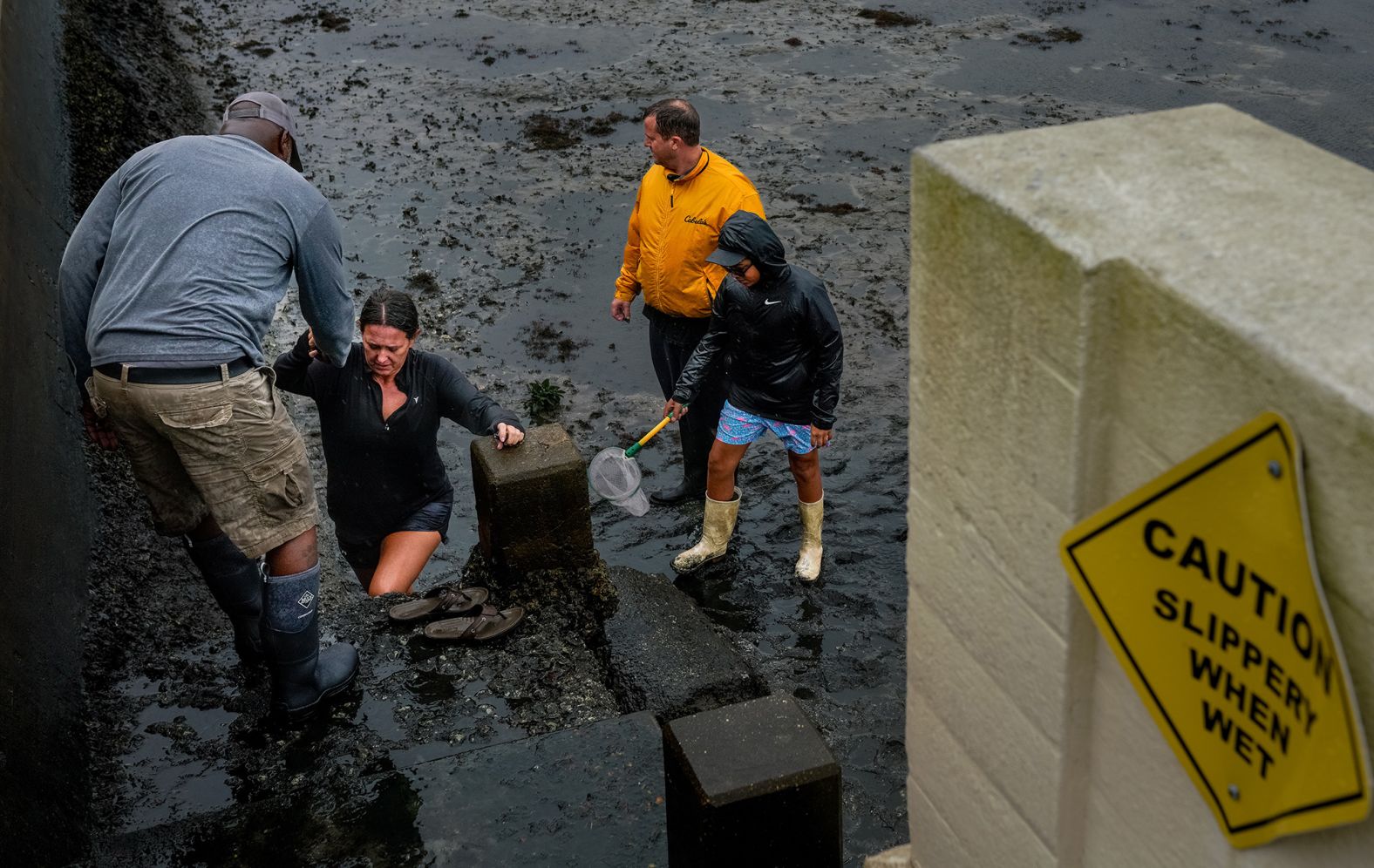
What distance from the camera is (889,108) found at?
12711 mm

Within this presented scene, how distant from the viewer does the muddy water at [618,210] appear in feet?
16.9

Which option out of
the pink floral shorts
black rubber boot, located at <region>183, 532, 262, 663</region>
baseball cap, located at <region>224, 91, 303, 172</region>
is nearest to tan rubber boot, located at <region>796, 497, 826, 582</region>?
the pink floral shorts

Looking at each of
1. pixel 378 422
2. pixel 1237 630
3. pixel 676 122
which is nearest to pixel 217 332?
pixel 378 422

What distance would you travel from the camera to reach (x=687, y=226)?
6.84 meters

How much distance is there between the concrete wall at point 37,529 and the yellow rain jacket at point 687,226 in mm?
3176

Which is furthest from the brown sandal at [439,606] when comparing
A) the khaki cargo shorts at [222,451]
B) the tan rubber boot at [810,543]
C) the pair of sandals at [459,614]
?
the tan rubber boot at [810,543]

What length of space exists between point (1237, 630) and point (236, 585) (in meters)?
4.26

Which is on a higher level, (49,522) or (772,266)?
(772,266)

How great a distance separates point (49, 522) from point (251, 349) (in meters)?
1.84

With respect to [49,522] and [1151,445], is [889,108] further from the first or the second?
[1151,445]

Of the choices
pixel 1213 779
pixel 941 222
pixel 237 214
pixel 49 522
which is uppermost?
pixel 941 222

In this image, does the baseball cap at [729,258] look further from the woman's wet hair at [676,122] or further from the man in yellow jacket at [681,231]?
the woman's wet hair at [676,122]

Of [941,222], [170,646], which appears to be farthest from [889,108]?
[941,222]

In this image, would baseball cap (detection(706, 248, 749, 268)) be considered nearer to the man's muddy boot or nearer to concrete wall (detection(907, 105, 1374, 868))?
the man's muddy boot
